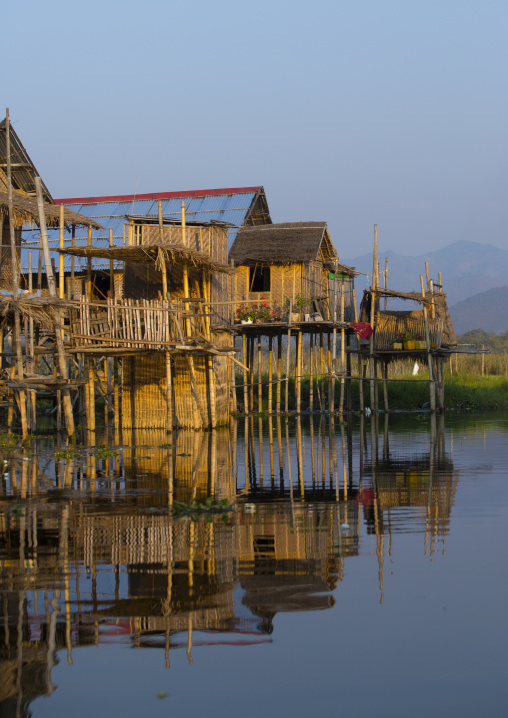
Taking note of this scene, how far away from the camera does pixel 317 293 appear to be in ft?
90.0

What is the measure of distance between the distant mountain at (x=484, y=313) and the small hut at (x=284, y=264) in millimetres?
118152

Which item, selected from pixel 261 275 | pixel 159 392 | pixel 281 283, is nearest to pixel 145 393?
pixel 159 392

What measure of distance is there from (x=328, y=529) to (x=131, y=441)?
35.1 ft

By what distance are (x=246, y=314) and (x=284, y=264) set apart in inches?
89.5

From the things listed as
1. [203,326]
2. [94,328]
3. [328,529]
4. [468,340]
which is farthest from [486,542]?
[468,340]

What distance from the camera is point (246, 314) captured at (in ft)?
83.8

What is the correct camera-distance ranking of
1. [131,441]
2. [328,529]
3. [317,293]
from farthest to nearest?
[317,293]
[131,441]
[328,529]

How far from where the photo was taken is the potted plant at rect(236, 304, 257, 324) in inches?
1000

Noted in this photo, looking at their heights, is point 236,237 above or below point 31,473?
above

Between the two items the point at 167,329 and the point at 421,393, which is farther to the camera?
the point at 421,393

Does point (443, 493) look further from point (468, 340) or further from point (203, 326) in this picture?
point (468, 340)

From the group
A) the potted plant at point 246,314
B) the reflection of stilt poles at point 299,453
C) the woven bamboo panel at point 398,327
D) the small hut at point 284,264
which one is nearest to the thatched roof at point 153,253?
the reflection of stilt poles at point 299,453

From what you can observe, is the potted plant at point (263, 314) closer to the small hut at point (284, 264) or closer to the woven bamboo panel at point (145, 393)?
the small hut at point (284, 264)

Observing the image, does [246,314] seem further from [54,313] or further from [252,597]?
[252,597]
